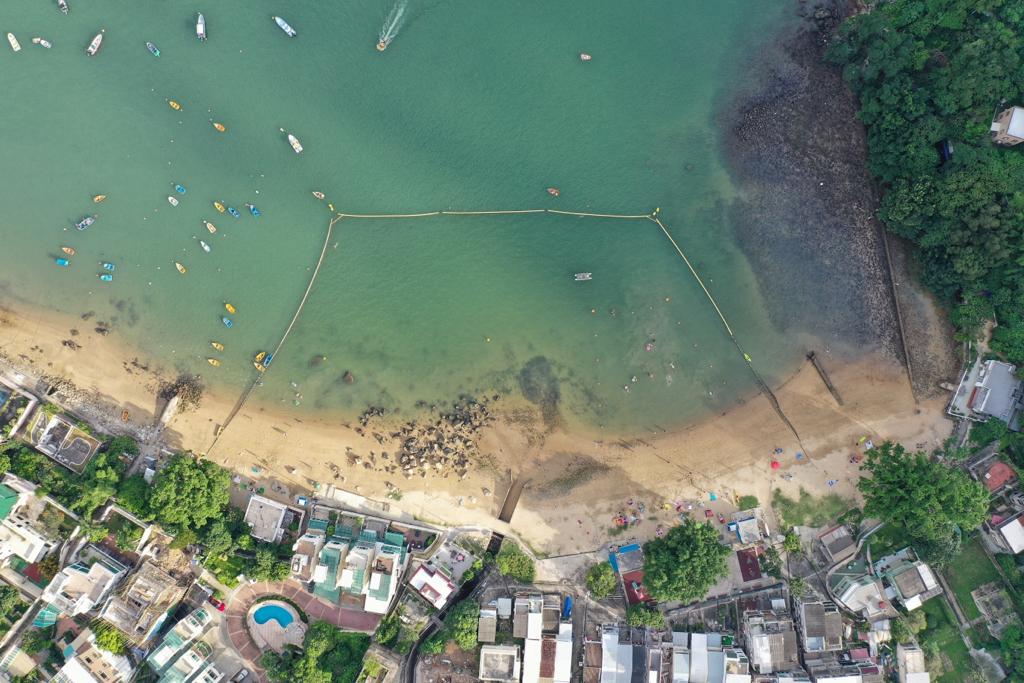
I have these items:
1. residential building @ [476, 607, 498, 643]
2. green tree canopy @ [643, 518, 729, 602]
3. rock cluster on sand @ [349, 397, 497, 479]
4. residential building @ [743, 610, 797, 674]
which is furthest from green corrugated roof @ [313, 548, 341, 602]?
residential building @ [743, 610, 797, 674]

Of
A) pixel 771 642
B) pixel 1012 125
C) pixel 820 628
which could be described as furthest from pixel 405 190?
pixel 820 628

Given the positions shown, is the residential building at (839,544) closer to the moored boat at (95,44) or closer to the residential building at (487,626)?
the residential building at (487,626)

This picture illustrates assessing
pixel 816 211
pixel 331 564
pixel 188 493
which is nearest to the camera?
pixel 188 493

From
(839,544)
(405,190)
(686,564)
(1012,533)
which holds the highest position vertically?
(405,190)

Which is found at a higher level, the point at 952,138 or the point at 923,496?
the point at 952,138

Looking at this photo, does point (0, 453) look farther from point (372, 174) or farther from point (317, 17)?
point (317, 17)

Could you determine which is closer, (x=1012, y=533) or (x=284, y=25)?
(x=1012, y=533)

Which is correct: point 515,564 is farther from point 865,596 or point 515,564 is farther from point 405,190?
point 405,190

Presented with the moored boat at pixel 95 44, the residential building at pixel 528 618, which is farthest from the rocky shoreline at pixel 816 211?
the moored boat at pixel 95 44
